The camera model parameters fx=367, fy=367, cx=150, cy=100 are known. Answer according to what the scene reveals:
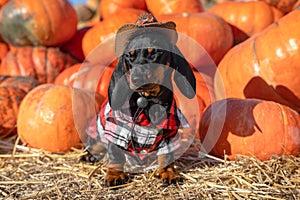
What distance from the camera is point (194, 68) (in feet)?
11.4

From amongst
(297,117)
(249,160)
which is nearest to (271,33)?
(297,117)

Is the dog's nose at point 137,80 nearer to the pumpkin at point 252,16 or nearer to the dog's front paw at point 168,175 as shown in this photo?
the dog's front paw at point 168,175

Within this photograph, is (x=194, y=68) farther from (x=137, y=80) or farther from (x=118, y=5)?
(x=137, y=80)

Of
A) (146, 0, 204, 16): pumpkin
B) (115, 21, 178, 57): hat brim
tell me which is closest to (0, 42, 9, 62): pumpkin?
(146, 0, 204, 16): pumpkin

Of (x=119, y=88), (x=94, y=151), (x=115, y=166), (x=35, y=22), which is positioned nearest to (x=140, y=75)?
(x=119, y=88)

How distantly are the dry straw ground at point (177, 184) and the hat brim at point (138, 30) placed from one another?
792 millimetres

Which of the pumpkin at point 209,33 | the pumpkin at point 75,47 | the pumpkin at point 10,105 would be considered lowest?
the pumpkin at point 10,105

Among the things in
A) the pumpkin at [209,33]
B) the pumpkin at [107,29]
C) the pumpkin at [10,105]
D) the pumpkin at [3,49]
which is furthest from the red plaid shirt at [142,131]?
the pumpkin at [3,49]

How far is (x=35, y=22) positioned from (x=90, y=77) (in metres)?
0.99

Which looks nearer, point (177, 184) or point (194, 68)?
point (177, 184)

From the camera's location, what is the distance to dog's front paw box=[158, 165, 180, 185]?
7.09 feet

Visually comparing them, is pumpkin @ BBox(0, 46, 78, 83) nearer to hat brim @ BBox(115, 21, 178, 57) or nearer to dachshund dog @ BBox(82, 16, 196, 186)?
dachshund dog @ BBox(82, 16, 196, 186)

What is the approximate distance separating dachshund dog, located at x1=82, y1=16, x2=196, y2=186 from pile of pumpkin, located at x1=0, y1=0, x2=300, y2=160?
523 mm

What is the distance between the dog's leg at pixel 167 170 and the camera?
7.11 feet
